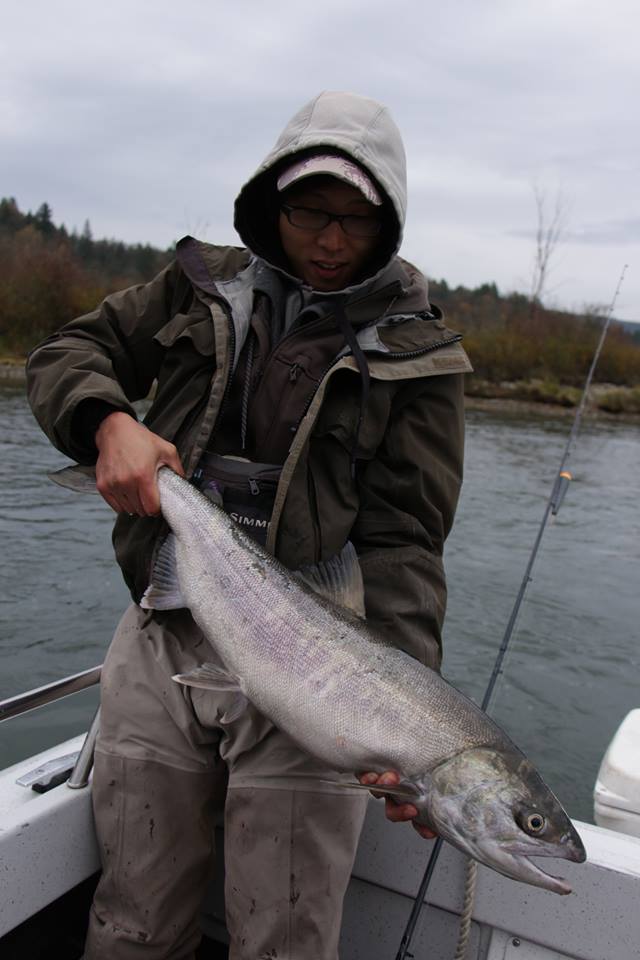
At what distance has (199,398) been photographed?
256 cm

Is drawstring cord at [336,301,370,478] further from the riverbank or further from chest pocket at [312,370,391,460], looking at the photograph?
the riverbank

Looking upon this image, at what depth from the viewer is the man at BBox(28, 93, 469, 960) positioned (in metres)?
2.32

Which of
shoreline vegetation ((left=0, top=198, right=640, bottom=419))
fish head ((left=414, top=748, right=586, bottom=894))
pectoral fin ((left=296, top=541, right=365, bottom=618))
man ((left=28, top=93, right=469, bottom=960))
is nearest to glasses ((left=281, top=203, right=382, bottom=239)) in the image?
man ((left=28, top=93, right=469, bottom=960))

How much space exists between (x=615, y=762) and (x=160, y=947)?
1575 mm

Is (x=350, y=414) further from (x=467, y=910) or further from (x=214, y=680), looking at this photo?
(x=467, y=910)

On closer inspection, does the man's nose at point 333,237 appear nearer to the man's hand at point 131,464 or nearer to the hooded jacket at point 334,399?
the hooded jacket at point 334,399

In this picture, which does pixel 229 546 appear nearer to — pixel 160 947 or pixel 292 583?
pixel 292 583

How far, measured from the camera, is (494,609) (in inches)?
380

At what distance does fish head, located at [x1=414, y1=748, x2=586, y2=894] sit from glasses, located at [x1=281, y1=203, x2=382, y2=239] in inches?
59.1

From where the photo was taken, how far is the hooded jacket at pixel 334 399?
244 centimetres

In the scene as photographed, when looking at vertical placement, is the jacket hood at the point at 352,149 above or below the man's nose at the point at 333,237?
above

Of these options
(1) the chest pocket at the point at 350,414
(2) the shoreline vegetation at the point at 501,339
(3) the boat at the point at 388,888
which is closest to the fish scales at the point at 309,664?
(1) the chest pocket at the point at 350,414

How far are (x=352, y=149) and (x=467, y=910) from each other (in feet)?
7.19

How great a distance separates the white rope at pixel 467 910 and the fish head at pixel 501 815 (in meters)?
0.61
